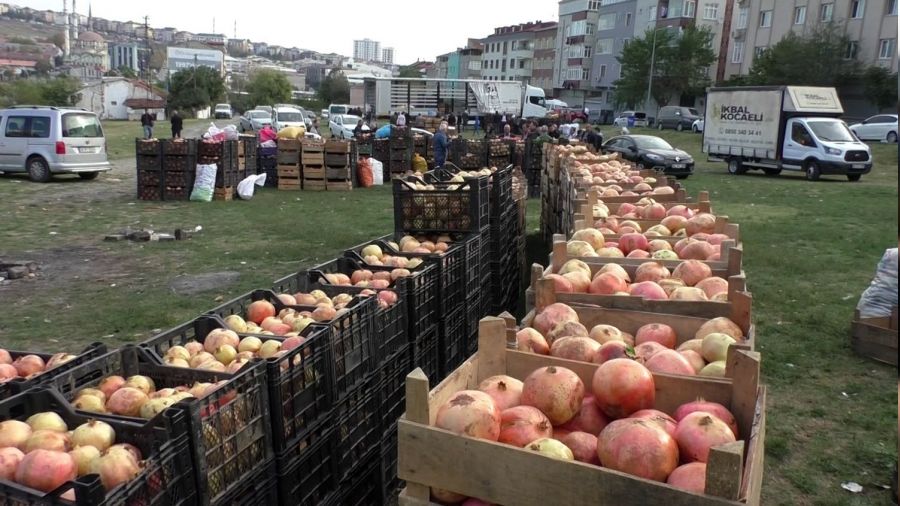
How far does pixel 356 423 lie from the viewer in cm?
345

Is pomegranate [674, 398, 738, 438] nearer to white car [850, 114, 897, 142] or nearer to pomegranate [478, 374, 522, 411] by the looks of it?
pomegranate [478, 374, 522, 411]

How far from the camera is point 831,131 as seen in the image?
20938 millimetres

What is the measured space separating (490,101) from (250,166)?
34161mm

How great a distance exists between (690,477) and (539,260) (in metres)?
8.06

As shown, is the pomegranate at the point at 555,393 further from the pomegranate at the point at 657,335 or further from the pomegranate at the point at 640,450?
the pomegranate at the point at 657,335

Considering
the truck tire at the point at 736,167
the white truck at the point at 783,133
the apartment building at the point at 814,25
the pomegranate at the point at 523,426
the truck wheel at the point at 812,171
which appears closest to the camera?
the pomegranate at the point at 523,426

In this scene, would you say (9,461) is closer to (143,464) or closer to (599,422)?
(143,464)

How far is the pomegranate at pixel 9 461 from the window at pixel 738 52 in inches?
2361

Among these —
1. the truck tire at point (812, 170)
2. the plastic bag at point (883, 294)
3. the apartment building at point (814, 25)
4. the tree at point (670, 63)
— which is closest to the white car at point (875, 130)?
the apartment building at point (814, 25)

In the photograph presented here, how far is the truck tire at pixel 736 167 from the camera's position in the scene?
23.3 meters

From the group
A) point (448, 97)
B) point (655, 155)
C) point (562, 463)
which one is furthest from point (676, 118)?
point (562, 463)

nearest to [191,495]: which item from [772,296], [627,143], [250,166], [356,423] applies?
[356,423]

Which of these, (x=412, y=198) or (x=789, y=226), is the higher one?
(x=412, y=198)

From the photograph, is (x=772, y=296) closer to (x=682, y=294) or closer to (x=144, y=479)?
(x=682, y=294)
